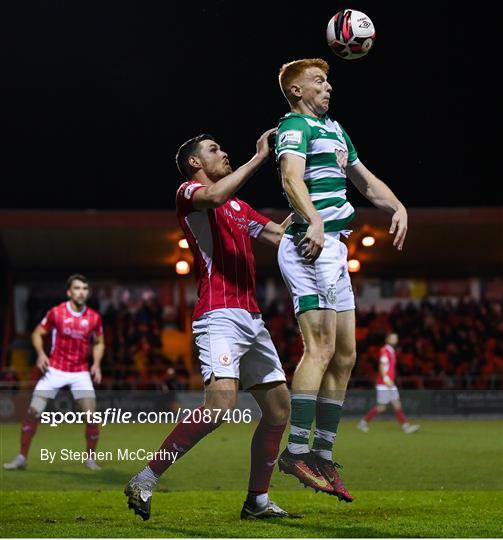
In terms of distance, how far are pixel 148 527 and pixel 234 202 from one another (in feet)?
6.71

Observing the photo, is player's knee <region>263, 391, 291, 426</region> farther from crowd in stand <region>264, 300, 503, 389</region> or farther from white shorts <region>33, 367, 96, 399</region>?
crowd in stand <region>264, 300, 503, 389</region>

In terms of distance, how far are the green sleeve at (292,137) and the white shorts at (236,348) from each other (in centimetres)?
103

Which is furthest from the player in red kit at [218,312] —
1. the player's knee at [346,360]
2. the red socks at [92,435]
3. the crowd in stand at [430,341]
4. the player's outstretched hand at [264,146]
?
the crowd in stand at [430,341]

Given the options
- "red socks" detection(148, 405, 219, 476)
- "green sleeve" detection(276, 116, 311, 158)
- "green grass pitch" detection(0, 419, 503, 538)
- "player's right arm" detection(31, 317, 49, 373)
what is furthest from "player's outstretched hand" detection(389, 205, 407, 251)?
"player's right arm" detection(31, 317, 49, 373)

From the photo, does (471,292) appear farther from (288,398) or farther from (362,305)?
(288,398)

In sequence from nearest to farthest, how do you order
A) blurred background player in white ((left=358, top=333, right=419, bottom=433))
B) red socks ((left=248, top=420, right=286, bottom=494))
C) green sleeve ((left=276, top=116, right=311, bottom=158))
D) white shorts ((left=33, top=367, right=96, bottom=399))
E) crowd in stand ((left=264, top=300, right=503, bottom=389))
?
green sleeve ((left=276, top=116, right=311, bottom=158)) < red socks ((left=248, top=420, right=286, bottom=494)) < white shorts ((left=33, top=367, right=96, bottom=399)) < blurred background player in white ((left=358, top=333, right=419, bottom=433)) < crowd in stand ((left=264, top=300, right=503, bottom=389))

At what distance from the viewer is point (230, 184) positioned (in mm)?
5039

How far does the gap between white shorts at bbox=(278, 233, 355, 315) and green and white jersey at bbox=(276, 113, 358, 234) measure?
0.09m

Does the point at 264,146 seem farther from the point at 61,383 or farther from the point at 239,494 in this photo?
the point at 61,383

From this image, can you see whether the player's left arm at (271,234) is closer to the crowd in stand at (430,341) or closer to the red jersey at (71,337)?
the red jersey at (71,337)

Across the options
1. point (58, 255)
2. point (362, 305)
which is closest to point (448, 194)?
point (362, 305)

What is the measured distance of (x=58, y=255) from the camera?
22.2 m

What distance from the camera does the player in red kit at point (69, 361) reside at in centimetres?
1023

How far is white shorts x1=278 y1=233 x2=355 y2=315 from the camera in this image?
5.03m
